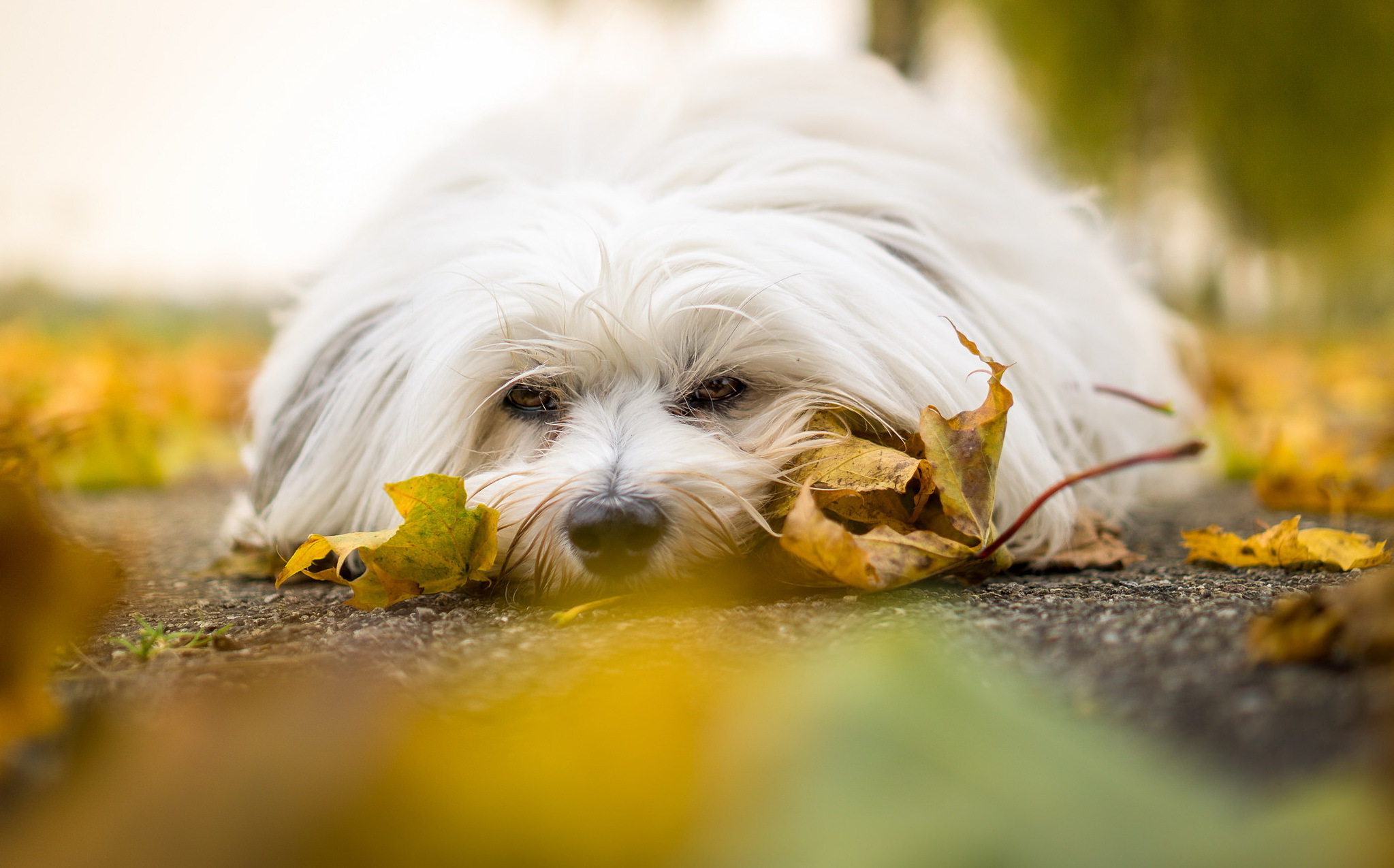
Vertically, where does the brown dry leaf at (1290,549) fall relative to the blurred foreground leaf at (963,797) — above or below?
below

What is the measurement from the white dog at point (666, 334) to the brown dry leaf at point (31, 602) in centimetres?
74

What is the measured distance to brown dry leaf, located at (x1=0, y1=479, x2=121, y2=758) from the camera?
1046 mm

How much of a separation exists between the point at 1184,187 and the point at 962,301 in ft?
39.0

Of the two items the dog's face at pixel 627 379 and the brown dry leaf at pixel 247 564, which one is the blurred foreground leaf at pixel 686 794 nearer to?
the dog's face at pixel 627 379

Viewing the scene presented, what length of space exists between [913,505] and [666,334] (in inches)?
23.3

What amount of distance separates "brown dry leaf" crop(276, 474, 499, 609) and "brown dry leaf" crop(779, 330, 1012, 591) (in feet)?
1.82

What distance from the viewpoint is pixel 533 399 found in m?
2.13

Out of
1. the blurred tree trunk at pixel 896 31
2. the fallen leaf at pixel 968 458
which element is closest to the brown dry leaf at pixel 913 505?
the fallen leaf at pixel 968 458

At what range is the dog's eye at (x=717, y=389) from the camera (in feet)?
6.75

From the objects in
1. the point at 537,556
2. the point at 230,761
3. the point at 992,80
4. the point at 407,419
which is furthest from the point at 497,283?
the point at 992,80

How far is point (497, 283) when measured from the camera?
202cm

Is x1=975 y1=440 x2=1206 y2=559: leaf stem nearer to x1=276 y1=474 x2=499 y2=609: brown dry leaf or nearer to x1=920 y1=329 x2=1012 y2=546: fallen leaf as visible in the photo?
x1=920 y1=329 x2=1012 y2=546: fallen leaf

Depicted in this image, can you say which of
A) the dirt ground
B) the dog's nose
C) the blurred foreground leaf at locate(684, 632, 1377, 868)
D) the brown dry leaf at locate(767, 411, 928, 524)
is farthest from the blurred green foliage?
the blurred foreground leaf at locate(684, 632, 1377, 868)

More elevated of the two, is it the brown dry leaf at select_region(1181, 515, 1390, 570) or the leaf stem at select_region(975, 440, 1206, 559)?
the leaf stem at select_region(975, 440, 1206, 559)
